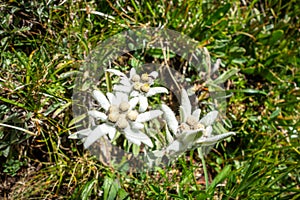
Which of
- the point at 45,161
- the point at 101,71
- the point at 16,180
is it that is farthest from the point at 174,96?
the point at 16,180

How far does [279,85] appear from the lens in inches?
95.1

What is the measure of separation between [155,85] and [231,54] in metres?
0.55

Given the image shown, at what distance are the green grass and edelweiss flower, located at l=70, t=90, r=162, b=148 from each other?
0.65 ft

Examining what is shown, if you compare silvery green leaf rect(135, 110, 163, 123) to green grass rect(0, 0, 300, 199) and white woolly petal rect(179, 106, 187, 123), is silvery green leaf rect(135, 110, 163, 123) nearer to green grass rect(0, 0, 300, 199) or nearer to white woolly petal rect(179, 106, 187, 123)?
white woolly petal rect(179, 106, 187, 123)

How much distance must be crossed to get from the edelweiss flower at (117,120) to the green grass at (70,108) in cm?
20

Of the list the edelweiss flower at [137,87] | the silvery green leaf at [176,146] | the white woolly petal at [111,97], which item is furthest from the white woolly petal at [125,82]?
the silvery green leaf at [176,146]

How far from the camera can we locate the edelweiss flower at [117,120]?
162 cm

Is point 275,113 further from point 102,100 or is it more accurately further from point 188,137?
point 102,100

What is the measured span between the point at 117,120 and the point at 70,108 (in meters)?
0.34

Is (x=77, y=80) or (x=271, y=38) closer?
(x=77, y=80)

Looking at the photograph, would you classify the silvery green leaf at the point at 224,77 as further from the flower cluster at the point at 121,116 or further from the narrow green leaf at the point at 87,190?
the narrow green leaf at the point at 87,190

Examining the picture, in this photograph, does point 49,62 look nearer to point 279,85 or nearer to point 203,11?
point 203,11

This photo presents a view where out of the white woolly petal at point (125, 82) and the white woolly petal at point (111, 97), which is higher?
the white woolly petal at point (125, 82)

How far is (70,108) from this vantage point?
73.5 inches
